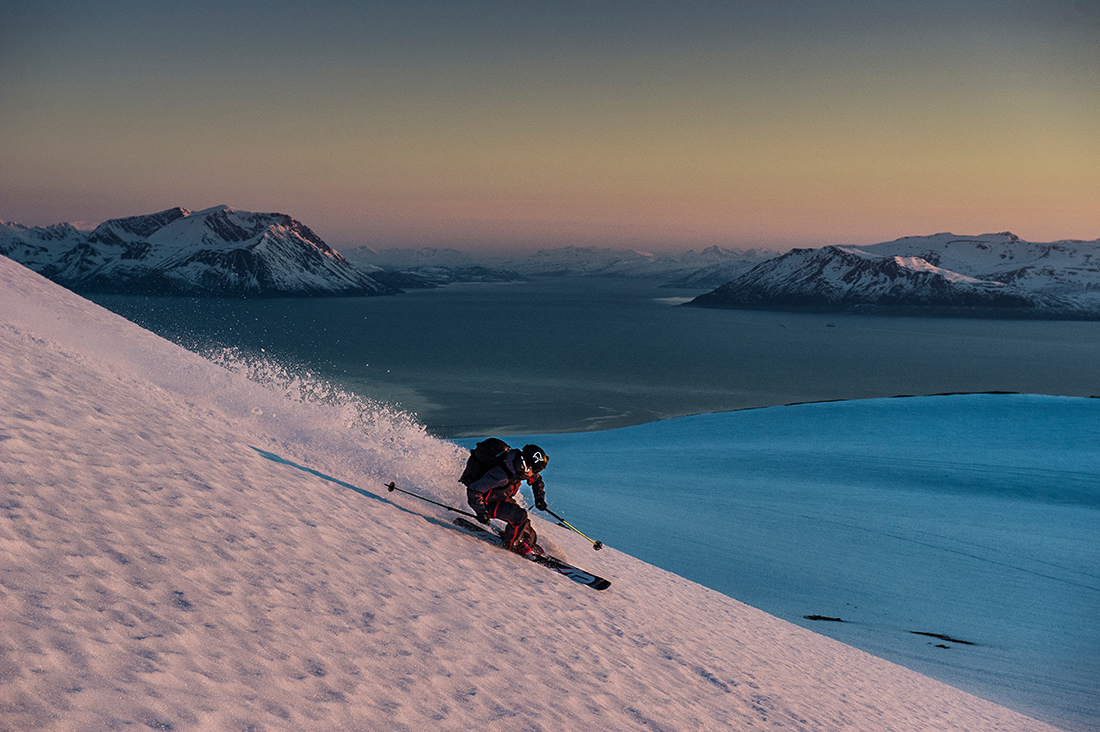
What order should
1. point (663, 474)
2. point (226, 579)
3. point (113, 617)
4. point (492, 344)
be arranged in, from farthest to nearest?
point (492, 344) → point (663, 474) → point (226, 579) → point (113, 617)

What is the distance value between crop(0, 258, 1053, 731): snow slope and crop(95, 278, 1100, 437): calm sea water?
831 inches

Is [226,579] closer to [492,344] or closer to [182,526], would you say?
[182,526]

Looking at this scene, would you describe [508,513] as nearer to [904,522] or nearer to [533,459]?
[533,459]

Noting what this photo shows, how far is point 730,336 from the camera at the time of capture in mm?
137000

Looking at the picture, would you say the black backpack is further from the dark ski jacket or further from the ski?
the ski

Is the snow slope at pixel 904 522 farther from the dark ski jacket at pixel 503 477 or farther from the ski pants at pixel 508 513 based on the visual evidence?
the dark ski jacket at pixel 503 477

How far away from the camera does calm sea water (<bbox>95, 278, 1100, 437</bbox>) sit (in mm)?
56031

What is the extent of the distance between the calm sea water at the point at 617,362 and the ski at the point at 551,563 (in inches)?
890

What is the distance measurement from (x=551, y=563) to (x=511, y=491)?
48.1 inches

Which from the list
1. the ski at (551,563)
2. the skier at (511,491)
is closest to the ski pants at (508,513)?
the skier at (511,491)

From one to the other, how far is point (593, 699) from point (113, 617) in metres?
3.63

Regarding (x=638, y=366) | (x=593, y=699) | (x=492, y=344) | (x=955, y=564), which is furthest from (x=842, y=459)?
(x=492, y=344)

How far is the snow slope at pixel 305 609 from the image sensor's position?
3627mm

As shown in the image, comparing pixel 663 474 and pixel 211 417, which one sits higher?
pixel 211 417
